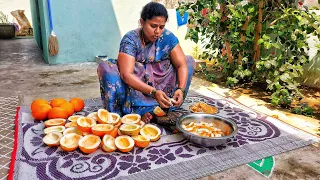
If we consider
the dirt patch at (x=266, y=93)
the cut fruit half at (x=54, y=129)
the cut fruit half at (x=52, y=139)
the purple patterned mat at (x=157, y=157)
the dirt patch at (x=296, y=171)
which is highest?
the cut fruit half at (x=54, y=129)

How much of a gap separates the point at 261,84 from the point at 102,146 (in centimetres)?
303

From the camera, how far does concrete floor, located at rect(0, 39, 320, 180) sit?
1.83m

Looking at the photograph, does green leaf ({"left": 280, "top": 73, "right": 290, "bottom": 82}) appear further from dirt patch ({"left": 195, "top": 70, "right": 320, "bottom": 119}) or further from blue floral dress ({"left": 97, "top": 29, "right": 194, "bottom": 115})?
blue floral dress ({"left": 97, "top": 29, "right": 194, "bottom": 115})

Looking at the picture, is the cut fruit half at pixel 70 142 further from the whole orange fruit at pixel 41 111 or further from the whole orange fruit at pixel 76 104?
the whole orange fruit at pixel 76 104

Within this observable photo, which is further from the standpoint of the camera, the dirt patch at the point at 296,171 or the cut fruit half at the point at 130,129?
the cut fruit half at the point at 130,129

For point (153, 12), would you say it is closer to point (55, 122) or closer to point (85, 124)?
point (85, 124)

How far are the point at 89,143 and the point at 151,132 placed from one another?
494mm

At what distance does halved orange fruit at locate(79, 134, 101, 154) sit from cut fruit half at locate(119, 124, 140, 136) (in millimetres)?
195

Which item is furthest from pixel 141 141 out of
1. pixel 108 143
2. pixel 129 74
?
pixel 129 74

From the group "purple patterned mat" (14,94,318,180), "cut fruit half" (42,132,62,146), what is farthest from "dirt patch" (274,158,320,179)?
"cut fruit half" (42,132,62,146)

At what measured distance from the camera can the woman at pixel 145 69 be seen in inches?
A: 90.4

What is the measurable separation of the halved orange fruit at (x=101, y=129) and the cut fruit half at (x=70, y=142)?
128mm

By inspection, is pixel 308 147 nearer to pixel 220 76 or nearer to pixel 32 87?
pixel 220 76

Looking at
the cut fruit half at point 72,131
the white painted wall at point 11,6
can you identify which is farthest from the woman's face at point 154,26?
the white painted wall at point 11,6
